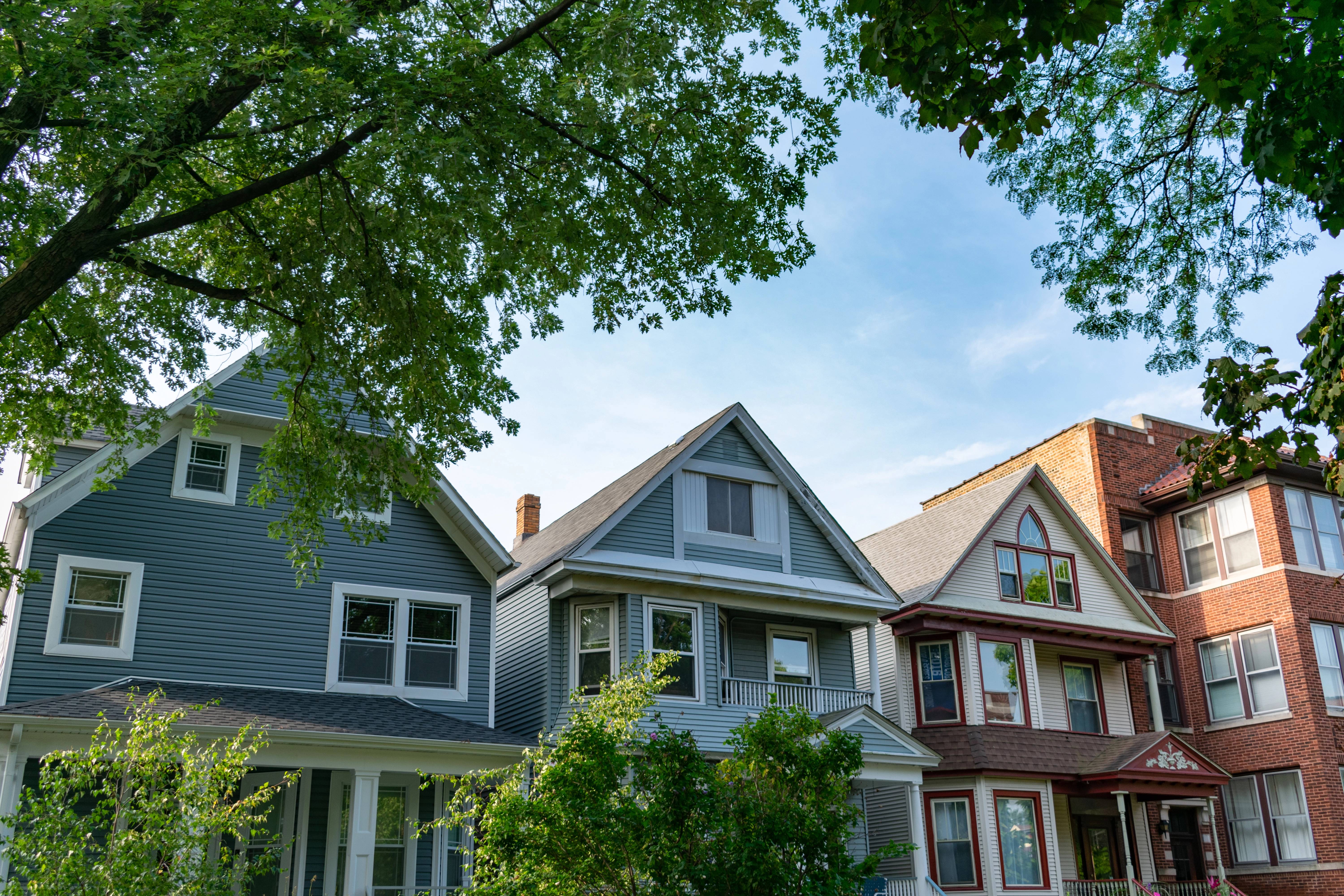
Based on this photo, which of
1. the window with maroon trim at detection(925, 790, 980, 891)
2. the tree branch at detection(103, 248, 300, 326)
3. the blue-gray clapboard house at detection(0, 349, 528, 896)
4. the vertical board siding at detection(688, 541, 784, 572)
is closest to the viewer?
the tree branch at detection(103, 248, 300, 326)

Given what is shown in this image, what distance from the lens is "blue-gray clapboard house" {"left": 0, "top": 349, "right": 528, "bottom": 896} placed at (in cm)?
1656

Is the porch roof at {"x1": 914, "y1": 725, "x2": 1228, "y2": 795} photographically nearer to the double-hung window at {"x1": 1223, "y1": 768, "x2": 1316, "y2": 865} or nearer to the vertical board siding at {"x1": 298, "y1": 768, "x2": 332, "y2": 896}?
the double-hung window at {"x1": 1223, "y1": 768, "x2": 1316, "y2": 865}

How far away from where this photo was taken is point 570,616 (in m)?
21.3

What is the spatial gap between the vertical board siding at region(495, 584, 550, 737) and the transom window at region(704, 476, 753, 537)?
3.75 m

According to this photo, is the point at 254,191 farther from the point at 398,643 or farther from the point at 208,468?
the point at 398,643

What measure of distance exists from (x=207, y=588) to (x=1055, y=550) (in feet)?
61.4

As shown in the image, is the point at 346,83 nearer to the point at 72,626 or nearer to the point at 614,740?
the point at 614,740


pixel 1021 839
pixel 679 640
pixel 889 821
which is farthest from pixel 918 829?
pixel 679 640

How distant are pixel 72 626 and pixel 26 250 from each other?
683 cm

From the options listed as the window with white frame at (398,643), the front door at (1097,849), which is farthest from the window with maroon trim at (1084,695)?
the window with white frame at (398,643)

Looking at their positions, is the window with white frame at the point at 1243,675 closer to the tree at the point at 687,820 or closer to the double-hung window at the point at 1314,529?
the double-hung window at the point at 1314,529

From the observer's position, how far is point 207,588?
1825 centimetres

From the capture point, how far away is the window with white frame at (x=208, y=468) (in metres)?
18.6

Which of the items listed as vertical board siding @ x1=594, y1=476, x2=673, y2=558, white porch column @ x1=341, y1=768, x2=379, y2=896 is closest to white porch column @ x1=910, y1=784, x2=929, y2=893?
vertical board siding @ x1=594, y1=476, x2=673, y2=558
